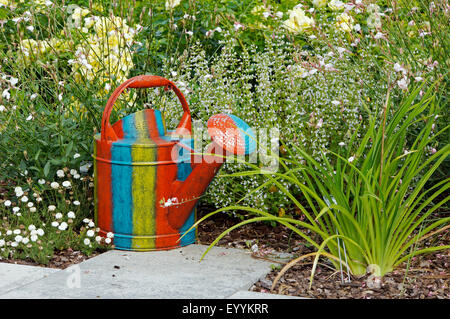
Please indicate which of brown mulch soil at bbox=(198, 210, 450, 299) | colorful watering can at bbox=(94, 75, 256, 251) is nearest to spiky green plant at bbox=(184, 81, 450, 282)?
brown mulch soil at bbox=(198, 210, 450, 299)

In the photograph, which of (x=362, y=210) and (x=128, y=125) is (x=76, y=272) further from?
(x=362, y=210)

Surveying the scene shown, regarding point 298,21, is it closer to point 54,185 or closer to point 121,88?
point 121,88

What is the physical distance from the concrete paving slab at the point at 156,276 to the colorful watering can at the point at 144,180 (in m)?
0.11

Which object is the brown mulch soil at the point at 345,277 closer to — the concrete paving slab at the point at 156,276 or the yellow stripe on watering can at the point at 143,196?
the concrete paving slab at the point at 156,276

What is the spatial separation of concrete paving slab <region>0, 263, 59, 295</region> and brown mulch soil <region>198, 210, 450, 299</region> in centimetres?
92

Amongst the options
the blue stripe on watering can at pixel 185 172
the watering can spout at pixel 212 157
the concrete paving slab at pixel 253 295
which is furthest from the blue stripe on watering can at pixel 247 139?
the concrete paving slab at pixel 253 295

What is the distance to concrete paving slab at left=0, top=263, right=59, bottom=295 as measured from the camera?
2596mm

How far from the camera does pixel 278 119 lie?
346 centimetres

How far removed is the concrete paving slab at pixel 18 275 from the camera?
2596 mm

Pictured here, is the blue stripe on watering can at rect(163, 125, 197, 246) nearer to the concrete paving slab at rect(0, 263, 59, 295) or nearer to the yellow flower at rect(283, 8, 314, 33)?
the concrete paving slab at rect(0, 263, 59, 295)

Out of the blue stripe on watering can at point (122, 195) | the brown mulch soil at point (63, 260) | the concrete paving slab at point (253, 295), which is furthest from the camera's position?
the blue stripe on watering can at point (122, 195)

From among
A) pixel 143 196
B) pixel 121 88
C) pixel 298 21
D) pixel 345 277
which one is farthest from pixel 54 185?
pixel 298 21
